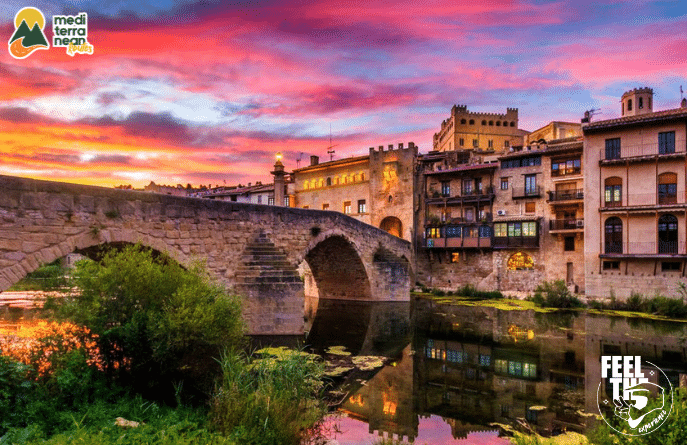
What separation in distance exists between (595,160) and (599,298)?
7.31 m

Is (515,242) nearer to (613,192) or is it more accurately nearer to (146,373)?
(613,192)

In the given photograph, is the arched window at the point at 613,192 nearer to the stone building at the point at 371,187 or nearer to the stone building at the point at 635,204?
the stone building at the point at 635,204

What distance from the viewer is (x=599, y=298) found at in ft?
76.7

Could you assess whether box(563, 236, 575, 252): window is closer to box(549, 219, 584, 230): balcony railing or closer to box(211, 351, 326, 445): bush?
box(549, 219, 584, 230): balcony railing

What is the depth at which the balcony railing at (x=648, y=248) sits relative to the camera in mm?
21875

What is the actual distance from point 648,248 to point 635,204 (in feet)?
7.49

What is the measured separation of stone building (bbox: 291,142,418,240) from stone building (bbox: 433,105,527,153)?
27781 millimetres

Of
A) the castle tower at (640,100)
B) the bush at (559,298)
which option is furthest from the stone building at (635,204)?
the castle tower at (640,100)

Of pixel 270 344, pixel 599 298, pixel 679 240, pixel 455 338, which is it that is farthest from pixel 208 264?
pixel 679 240

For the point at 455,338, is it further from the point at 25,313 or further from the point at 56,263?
the point at 25,313

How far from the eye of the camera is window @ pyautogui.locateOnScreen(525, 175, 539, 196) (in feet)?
93.4

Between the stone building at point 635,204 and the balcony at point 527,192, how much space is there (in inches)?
150

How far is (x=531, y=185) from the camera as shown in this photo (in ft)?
94.3

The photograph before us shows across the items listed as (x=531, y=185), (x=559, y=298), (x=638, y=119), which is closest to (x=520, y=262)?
(x=531, y=185)
